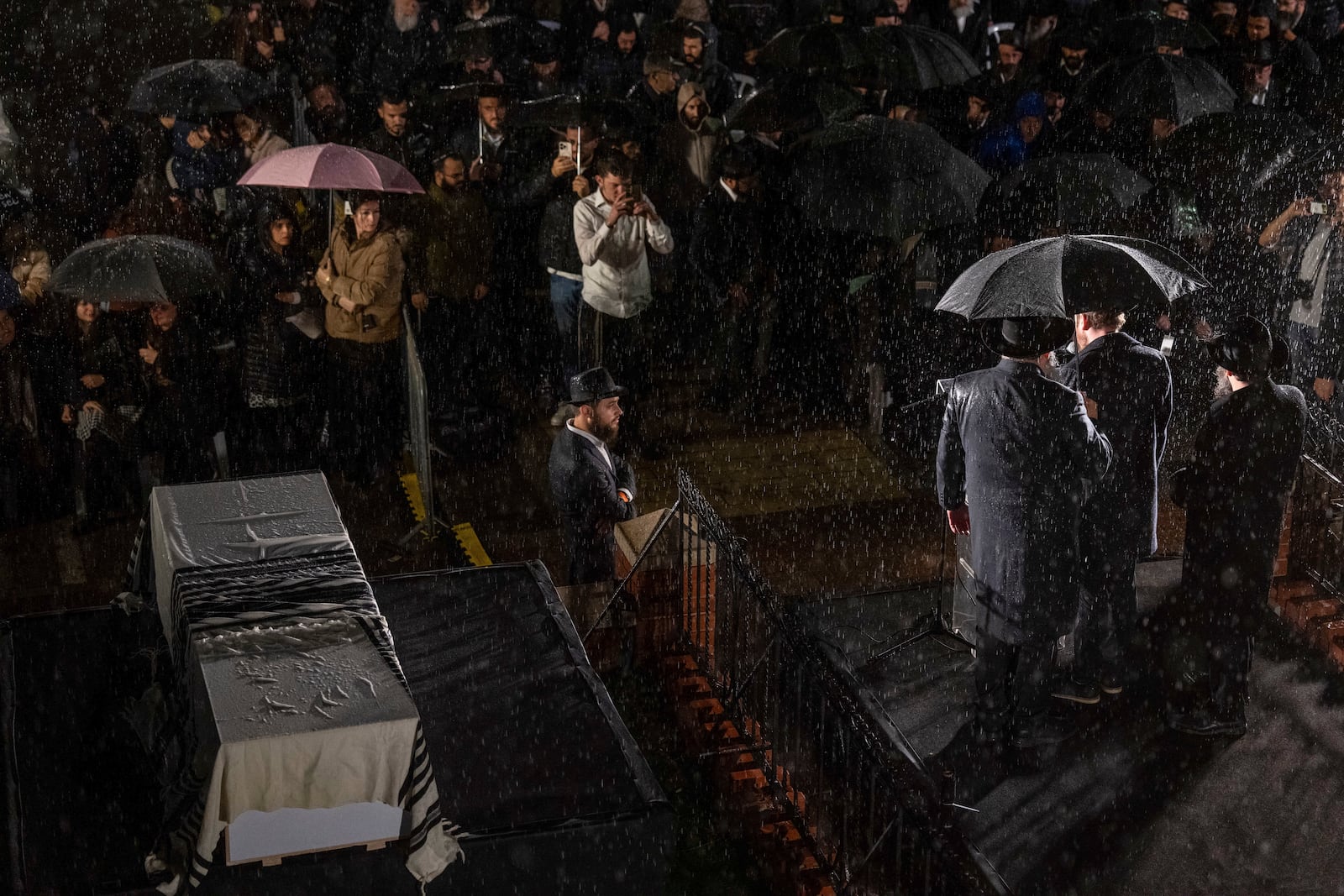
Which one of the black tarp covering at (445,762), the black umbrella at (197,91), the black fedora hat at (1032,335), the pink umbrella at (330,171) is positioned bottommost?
the black tarp covering at (445,762)

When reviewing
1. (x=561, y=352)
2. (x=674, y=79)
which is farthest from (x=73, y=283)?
(x=674, y=79)

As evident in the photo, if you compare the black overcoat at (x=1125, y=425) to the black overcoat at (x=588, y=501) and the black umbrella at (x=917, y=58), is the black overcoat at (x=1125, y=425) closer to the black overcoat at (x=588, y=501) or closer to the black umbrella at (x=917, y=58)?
the black overcoat at (x=588, y=501)

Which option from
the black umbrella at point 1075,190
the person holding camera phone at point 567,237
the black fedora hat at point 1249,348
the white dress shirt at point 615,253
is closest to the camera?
the black fedora hat at point 1249,348

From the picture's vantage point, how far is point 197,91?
36.2 ft

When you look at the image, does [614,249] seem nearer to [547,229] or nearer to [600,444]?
[547,229]

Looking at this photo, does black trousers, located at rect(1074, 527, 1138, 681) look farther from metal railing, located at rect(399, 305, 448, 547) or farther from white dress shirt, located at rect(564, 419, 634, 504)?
metal railing, located at rect(399, 305, 448, 547)

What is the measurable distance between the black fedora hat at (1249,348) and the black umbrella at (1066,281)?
16.4 inches

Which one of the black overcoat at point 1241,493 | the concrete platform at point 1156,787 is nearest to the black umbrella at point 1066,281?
the black overcoat at point 1241,493

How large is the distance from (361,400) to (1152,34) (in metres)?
6.99

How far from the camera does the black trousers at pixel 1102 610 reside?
24.2 ft

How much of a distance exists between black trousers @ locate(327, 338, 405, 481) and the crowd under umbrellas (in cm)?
5

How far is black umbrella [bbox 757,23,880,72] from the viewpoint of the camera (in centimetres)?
1220

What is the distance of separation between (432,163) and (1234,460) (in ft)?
18.9

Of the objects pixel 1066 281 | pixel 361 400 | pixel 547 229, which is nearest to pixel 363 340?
pixel 361 400
